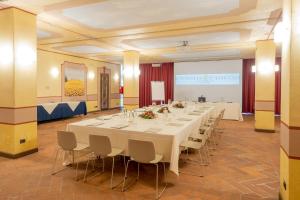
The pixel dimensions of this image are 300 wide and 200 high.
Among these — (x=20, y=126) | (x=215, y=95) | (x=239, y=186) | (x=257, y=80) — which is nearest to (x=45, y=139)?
(x=20, y=126)

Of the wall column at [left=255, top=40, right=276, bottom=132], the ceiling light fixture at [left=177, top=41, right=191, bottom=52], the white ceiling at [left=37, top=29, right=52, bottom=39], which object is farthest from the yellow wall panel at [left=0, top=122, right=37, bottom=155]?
the wall column at [left=255, top=40, right=276, bottom=132]

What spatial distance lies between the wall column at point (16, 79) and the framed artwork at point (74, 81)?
213 inches

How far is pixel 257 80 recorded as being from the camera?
6.70 m

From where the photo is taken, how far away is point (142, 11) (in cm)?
430

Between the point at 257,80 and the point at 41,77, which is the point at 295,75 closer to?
the point at 257,80

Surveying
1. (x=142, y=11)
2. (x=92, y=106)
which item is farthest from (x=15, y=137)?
(x=92, y=106)

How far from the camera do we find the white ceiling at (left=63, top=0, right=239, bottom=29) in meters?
3.90

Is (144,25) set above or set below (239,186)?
above

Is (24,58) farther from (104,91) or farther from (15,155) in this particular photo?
(104,91)

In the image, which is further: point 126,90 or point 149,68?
point 149,68

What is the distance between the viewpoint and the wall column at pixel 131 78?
8.47m

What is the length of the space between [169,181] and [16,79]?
10.6ft

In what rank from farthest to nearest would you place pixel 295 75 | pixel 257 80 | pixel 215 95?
pixel 215 95 < pixel 257 80 < pixel 295 75

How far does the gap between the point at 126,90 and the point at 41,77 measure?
3304 millimetres
